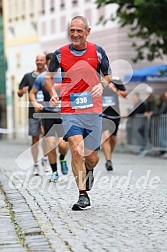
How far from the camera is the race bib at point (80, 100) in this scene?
29.3 ft

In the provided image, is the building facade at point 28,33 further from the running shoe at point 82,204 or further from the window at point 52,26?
the running shoe at point 82,204

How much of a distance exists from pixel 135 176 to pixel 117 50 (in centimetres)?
2258

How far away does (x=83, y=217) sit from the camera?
27.2 feet

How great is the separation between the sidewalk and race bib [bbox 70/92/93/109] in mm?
980

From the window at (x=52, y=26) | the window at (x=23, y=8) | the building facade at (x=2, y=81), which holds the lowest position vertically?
the building facade at (x=2, y=81)

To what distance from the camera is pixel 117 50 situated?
36125 mm

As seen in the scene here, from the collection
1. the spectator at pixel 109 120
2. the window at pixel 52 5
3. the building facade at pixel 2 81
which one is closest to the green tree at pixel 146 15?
the spectator at pixel 109 120

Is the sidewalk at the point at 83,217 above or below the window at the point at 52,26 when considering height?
below

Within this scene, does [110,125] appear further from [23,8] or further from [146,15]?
[23,8]

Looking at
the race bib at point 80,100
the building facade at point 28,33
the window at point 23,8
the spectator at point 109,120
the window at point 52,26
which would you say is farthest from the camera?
the window at point 23,8

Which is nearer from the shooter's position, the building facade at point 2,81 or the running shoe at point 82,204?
the running shoe at point 82,204

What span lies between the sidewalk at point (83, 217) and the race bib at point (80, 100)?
38.6 inches

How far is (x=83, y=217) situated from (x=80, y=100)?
1224mm

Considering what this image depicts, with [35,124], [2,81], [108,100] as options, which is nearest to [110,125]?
[108,100]
